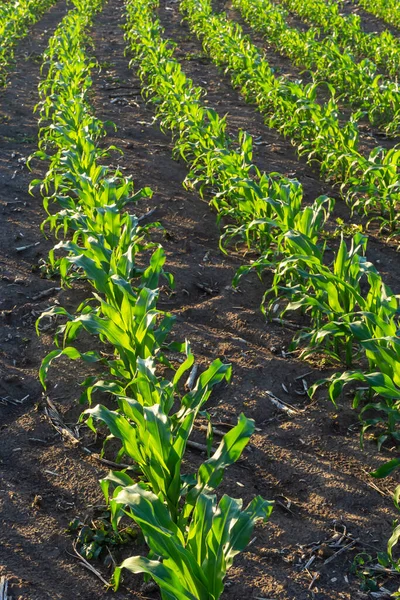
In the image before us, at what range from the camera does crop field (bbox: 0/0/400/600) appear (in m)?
2.39

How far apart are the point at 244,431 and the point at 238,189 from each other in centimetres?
278

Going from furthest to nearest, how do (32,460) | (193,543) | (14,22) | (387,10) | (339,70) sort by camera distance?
(387,10)
(14,22)
(339,70)
(32,460)
(193,543)

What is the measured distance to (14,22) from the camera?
11609 mm

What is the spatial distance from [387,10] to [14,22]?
7.77m

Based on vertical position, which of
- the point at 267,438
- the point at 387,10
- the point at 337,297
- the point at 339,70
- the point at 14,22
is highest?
the point at 387,10

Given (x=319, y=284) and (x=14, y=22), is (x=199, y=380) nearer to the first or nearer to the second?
(x=319, y=284)

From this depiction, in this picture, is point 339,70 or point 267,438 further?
point 339,70

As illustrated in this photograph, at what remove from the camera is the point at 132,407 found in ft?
7.99

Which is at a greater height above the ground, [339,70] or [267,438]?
[339,70]

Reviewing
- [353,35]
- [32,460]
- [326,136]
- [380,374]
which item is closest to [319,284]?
[380,374]

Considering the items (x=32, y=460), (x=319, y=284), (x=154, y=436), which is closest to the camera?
(x=154, y=436)

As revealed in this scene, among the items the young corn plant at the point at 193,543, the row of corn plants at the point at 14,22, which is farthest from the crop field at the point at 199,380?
the row of corn plants at the point at 14,22

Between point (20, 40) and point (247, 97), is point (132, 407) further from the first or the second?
point (20, 40)

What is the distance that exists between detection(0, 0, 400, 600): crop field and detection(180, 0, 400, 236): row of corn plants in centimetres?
4
